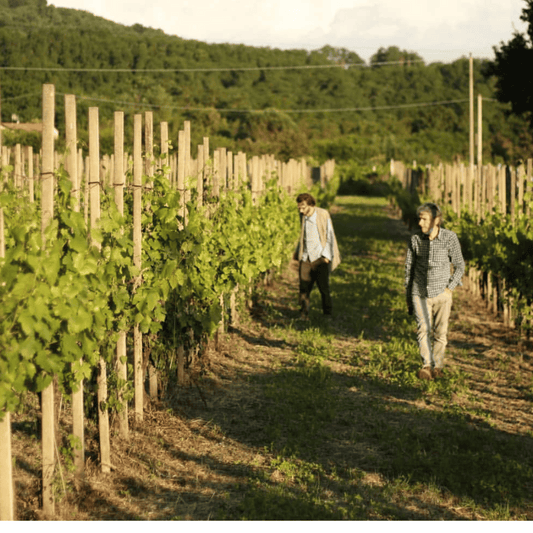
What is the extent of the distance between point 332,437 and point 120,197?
2403 mm

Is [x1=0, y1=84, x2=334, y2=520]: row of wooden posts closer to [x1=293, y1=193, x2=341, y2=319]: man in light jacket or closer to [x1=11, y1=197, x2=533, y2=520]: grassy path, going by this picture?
[x1=11, y1=197, x2=533, y2=520]: grassy path

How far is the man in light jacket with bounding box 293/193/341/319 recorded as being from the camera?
9945 mm

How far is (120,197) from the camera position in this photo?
5.00 m

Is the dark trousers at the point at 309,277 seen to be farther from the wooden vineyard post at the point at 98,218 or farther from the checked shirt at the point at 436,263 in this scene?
the wooden vineyard post at the point at 98,218

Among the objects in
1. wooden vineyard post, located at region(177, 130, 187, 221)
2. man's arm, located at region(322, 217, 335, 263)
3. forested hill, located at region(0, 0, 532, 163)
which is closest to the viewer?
wooden vineyard post, located at region(177, 130, 187, 221)

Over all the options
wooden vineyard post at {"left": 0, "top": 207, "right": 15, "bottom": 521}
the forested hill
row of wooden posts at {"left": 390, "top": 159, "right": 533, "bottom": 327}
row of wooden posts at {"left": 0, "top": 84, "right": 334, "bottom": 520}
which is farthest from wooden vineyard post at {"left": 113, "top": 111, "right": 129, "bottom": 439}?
the forested hill

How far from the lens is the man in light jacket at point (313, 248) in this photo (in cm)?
995

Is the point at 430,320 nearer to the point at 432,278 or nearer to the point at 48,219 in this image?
the point at 432,278

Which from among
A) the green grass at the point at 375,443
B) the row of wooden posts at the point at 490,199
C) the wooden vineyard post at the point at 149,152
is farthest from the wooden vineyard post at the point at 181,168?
the row of wooden posts at the point at 490,199

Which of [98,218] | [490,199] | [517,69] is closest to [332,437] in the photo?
[98,218]

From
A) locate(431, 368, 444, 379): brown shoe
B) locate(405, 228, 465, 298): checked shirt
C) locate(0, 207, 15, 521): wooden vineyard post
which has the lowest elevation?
Result: locate(431, 368, 444, 379): brown shoe

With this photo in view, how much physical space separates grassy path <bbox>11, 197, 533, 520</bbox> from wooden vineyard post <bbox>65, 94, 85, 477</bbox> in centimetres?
20

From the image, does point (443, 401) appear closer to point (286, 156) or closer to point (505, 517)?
point (505, 517)

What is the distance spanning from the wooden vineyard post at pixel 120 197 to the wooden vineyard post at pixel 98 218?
0.72 feet
